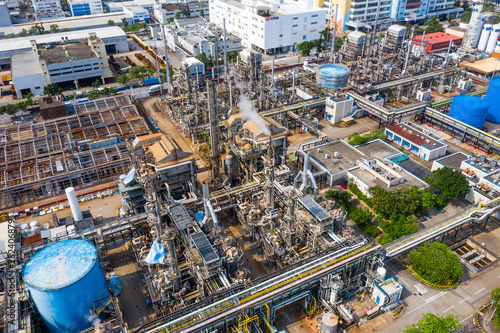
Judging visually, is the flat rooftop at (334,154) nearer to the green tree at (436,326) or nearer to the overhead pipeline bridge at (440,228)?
the overhead pipeline bridge at (440,228)

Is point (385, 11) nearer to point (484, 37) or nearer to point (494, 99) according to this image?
point (484, 37)

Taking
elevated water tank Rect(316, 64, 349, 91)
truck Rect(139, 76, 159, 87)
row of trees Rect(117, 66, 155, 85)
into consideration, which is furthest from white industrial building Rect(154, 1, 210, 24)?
elevated water tank Rect(316, 64, 349, 91)

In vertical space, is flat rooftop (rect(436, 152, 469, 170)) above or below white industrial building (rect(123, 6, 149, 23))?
below

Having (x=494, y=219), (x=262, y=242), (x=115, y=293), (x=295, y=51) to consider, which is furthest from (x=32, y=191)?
(x=295, y=51)

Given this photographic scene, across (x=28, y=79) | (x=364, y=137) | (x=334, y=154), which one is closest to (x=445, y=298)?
(x=334, y=154)

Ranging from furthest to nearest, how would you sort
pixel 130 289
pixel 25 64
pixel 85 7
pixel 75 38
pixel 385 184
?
1. pixel 85 7
2. pixel 75 38
3. pixel 25 64
4. pixel 385 184
5. pixel 130 289

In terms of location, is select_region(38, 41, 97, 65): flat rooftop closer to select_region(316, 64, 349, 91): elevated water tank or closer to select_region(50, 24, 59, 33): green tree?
select_region(50, 24, 59, 33): green tree
